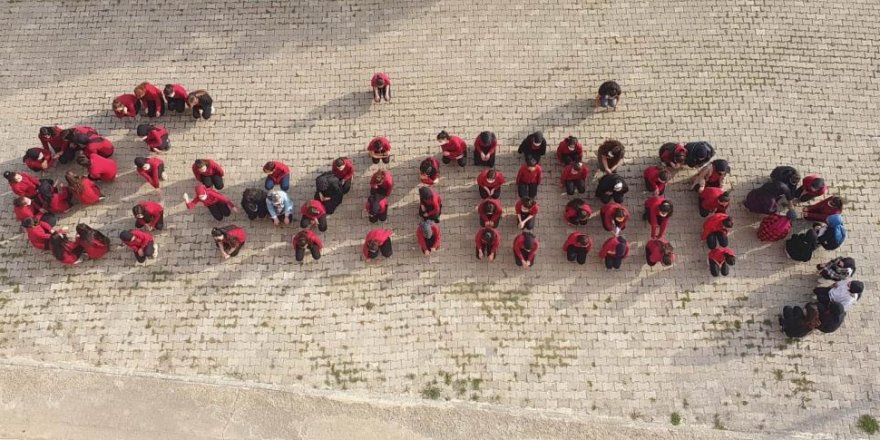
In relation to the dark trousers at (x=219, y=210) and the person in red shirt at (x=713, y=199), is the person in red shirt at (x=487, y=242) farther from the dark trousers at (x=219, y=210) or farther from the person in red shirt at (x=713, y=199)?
the dark trousers at (x=219, y=210)

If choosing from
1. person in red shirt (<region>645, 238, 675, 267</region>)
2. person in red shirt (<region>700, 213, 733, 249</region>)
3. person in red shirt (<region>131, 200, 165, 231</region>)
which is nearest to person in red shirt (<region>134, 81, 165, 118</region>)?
person in red shirt (<region>131, 200, 165, 231</region>)

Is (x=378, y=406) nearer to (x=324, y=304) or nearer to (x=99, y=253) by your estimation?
(x=324, y=304)

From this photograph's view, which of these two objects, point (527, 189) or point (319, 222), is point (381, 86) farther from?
point (527, 189)

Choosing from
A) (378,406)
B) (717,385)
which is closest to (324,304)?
(378,406)

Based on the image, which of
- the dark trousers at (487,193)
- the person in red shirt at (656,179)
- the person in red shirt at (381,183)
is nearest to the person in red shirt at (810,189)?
the person in red shirt at (656,179)

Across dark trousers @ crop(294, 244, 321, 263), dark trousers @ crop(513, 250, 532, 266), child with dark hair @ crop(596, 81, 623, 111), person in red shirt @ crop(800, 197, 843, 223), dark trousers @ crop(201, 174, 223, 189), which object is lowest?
dark trousers @ crop(294, 244, 321, 263)

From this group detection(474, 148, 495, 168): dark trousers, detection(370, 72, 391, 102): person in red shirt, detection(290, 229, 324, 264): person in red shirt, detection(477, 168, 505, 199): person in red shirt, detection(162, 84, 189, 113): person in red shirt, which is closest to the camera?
detection(290, 229, 324, 264): person in red shirt

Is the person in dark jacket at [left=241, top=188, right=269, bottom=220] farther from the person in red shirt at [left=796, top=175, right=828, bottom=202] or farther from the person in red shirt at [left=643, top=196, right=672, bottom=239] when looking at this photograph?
the person in red shirt at [left=796, top=175, right=828, bottom=202]
